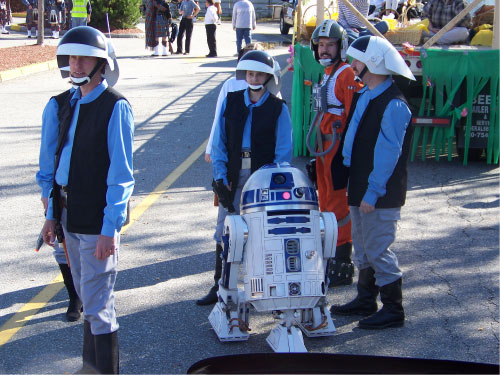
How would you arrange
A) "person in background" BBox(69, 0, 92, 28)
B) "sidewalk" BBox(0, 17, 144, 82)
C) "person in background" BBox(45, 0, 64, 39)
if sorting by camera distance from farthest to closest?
"person in background" BBox(45, 0, 64, 39)
"person in background" BBox(69, 0, 92, 28)
"sidewalk" BBox(0, 17, 144, 82)

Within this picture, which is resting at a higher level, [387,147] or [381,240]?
[387,147]

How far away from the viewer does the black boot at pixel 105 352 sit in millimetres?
3924

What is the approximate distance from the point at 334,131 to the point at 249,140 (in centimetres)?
93

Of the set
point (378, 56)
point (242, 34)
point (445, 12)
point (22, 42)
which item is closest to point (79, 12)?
point (22, 42)

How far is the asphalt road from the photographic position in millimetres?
4734

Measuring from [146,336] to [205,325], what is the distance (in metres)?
0.41

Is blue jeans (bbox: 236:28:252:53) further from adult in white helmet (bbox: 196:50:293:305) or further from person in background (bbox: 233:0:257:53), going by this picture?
adult in white helmet (bbox: 196:50:293:305)

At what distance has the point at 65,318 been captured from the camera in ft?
16.7

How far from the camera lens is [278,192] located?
4.41 meters

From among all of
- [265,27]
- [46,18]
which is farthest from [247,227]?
[265,27]

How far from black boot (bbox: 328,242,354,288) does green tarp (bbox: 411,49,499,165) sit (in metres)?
4.10

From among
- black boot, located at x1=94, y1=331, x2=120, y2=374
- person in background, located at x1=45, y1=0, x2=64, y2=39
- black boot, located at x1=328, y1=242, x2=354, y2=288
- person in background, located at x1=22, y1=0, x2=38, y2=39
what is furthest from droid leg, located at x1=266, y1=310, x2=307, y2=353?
person in background, located at x1=22, y1=0, x2=38, y2=39

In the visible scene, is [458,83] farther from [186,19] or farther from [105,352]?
[186,19]

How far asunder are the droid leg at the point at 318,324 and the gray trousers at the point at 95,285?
4.36 feet
